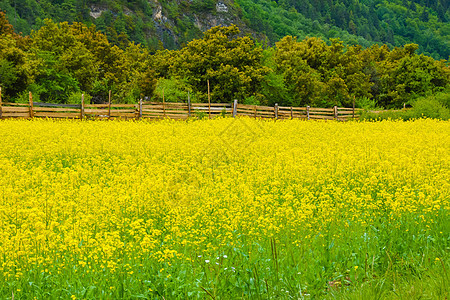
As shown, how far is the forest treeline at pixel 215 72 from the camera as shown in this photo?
109 ft

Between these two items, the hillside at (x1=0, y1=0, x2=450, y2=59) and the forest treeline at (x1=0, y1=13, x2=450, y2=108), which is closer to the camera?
the forest treeline at (x1=0, y1=13, x2=450, y2=108)

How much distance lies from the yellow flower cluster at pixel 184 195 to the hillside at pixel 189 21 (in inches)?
1329

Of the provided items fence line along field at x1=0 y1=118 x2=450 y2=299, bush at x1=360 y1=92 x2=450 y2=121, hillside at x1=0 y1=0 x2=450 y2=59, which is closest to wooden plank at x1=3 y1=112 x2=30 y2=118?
fence line along field at x1=0 y1=118 x2=450 y2=299

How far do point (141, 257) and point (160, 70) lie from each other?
119 ft

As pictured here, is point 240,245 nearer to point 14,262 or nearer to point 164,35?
point 14,262

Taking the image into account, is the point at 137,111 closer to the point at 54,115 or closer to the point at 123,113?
the point at 123,113

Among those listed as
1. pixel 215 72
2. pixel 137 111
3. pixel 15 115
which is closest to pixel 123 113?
pixel 137 111

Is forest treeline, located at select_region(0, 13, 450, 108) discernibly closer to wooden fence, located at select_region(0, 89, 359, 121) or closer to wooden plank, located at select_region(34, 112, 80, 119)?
wooden fence, located at select_region(0, 89, 359, 121)

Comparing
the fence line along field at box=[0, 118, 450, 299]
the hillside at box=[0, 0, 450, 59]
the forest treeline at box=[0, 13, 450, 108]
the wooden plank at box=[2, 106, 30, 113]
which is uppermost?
the hillside at box=[0, 0, 450, 59]

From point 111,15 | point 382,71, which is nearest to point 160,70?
point 382,71

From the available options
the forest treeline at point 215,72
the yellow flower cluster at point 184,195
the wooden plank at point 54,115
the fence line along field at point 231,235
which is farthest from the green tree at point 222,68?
the fence line along field at point 231,235

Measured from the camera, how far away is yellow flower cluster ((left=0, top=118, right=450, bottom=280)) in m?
5.02

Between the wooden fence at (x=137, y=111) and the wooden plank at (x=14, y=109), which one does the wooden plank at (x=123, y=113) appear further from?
the wooden plank at (x=14, y=109)

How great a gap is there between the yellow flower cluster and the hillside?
33758 millimetres
